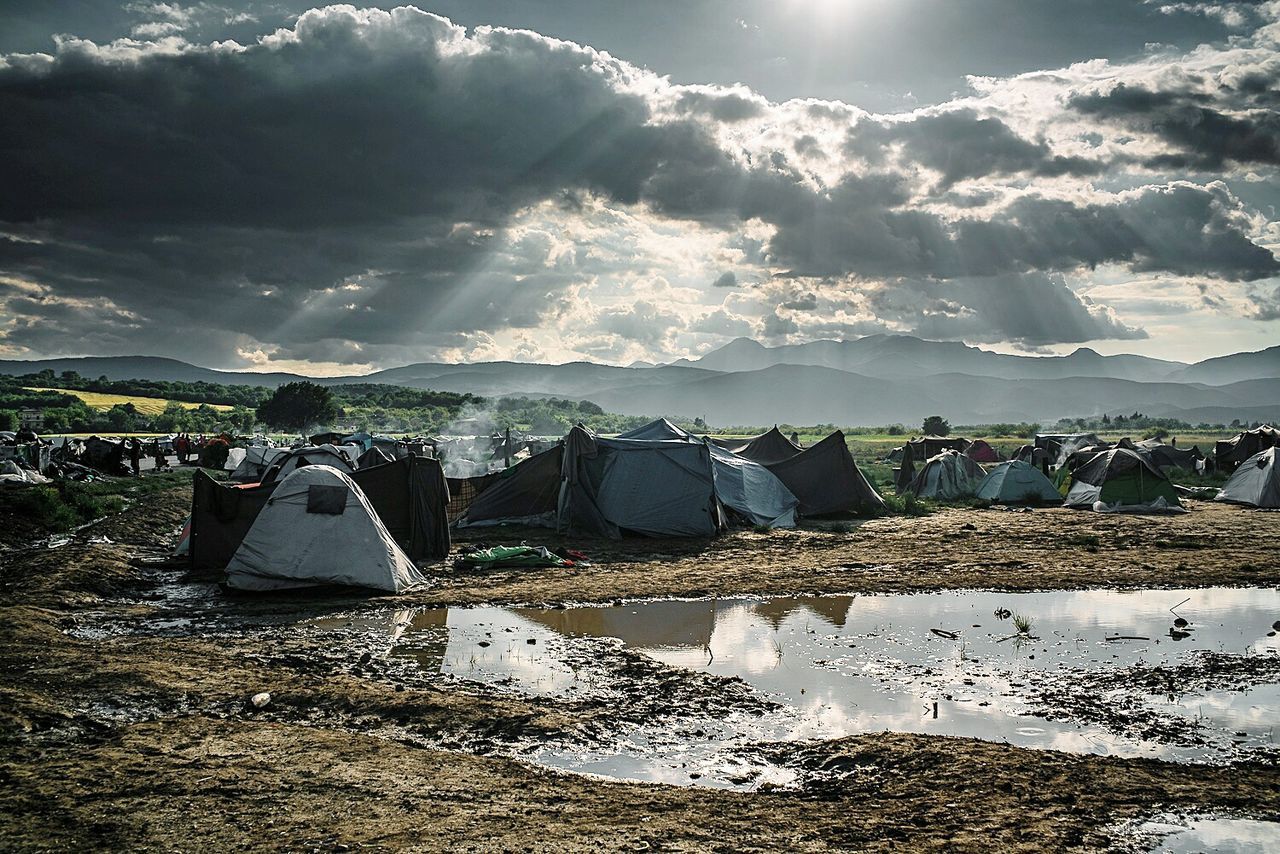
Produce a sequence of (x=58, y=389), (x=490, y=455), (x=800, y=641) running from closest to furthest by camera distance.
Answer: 1. (x=800, y=641)
2. (x=490, y=455)
3. (x=58, y=389)

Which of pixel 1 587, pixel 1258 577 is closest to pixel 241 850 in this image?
pixel 1 587

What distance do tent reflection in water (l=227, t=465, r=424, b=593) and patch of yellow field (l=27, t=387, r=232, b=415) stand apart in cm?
12475

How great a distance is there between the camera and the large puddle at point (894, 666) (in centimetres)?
718

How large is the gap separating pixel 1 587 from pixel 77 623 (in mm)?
3048

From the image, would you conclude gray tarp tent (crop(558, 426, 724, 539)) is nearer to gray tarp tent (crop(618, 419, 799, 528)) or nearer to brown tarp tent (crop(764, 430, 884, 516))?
gray tarp tent (crop(618, 419, 799, 528))

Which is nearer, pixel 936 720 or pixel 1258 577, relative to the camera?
pixel 936 720

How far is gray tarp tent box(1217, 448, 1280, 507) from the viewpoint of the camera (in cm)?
2706

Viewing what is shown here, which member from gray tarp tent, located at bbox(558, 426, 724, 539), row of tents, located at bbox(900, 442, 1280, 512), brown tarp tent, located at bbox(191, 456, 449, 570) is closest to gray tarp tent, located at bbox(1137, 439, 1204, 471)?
row of tents, located at bbox(900, 442, 1280, 512)

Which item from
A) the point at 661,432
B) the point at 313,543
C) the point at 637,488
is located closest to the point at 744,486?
the point at 661,432

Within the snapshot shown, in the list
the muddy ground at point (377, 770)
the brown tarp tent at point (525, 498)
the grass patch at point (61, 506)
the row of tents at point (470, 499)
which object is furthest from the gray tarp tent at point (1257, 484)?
the grass patch at point (61, 506)

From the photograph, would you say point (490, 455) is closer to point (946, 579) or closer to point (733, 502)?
point (733, 502)

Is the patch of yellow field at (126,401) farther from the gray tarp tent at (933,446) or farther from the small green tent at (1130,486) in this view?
the small green tent at (1130,486)

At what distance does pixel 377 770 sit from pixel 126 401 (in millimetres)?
149158

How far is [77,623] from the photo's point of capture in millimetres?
10875
